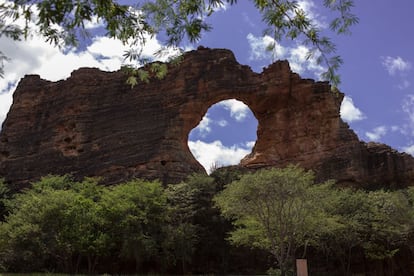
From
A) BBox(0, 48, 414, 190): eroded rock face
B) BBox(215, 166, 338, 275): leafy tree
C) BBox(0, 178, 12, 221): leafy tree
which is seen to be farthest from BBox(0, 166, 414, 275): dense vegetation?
BBox(0, 178, 12, 221): leafy tree

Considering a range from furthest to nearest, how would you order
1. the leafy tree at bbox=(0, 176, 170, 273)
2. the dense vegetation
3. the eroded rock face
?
the eroded rock face → the leafy tree at bbox=(0, 176, 170, 273) → the dense vegetation

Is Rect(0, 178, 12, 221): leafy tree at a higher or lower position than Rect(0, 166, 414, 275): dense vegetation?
higher

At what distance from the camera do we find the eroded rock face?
1793 inches

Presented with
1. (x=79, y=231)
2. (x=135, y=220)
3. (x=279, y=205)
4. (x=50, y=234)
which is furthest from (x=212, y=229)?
(x=50, y=234)

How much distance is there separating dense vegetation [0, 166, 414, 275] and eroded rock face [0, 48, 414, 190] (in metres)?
8.87

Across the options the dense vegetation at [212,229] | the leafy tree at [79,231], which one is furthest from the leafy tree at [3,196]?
the leafy tree at [79,231]

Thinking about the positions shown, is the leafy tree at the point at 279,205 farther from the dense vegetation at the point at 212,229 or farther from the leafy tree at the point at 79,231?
the leafy tree at the point at 79,231

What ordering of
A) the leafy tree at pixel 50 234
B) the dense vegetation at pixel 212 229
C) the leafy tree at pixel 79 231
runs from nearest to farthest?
the dense vegetation at pixel 212 229
the leafy tree at pixel 50 234
the leafy tree at pixel 79 231

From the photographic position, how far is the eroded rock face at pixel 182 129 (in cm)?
4553

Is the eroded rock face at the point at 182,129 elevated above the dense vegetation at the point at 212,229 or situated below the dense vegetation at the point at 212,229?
above

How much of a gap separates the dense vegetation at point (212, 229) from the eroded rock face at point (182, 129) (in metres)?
8.87

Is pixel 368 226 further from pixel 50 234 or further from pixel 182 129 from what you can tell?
pixel 182 129

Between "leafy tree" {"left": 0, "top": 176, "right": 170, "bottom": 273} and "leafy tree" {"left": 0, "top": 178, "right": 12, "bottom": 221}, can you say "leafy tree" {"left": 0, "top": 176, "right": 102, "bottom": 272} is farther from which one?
"leafy tree" {"left": 0, "top": 178, "right": 12, "bottom": 221}

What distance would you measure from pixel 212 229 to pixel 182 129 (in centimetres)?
1391
